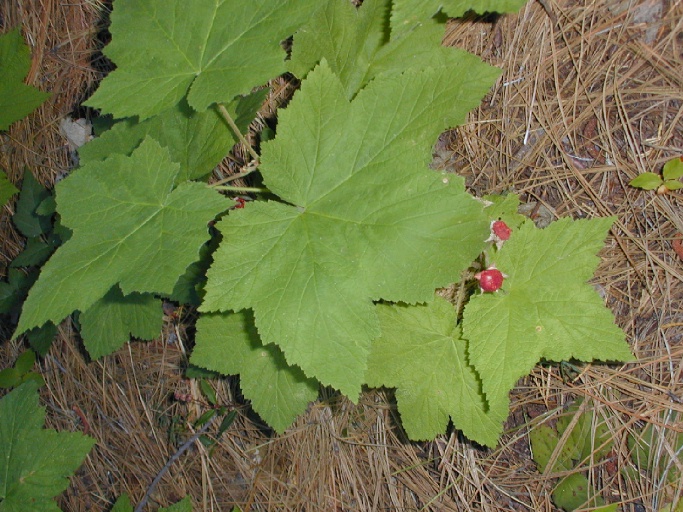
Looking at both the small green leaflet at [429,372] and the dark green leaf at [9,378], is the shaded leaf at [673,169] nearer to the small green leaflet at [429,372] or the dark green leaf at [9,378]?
the small green leaflet at [429,372]

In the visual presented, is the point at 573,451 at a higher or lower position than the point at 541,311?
lower

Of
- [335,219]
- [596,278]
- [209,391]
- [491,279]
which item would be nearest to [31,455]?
[209,391]

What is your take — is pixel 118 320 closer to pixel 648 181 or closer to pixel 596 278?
pixel 596 278

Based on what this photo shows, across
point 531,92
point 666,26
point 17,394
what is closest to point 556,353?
point 531,92

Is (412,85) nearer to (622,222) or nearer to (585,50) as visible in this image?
(585,50)

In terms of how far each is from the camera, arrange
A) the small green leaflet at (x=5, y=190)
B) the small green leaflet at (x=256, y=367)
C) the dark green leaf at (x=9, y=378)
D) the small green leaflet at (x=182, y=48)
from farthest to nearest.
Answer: the dark green leaf at (x=9, y=378) → the small green leaflet at (x=5, y=190) → the small green leaflet at (x=256, y=367) → the small green leaflet at (x=182, y=48)

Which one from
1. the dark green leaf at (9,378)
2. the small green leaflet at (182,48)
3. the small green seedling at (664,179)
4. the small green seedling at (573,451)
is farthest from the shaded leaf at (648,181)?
the dark green leaf at (9,378)

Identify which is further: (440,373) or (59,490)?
(59,490)
